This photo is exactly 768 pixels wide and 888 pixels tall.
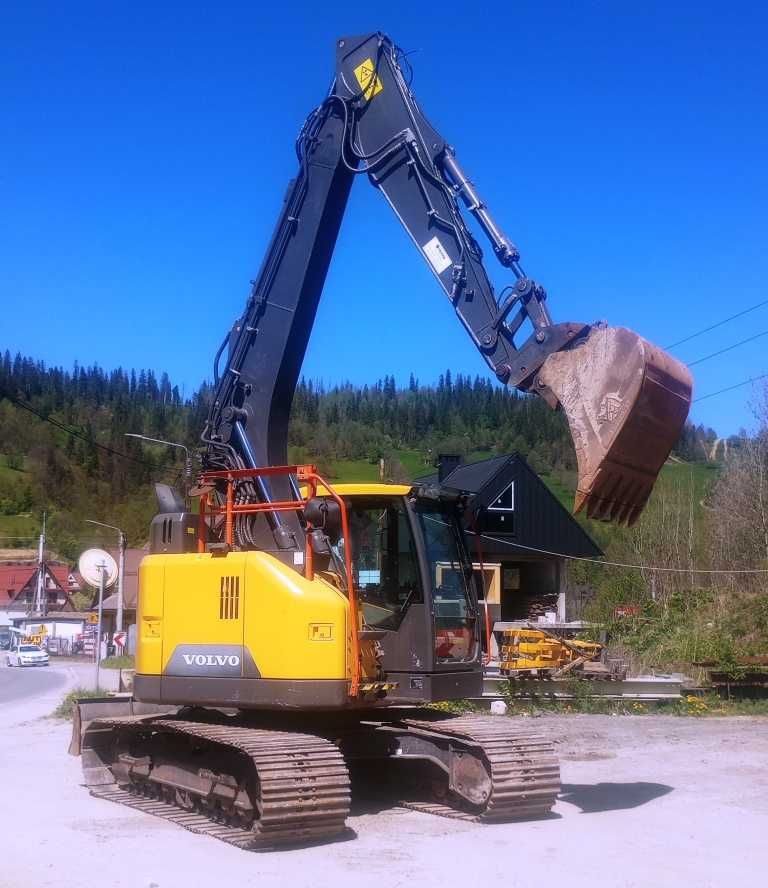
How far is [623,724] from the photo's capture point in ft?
60.0

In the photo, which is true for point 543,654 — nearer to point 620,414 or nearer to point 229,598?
point 229,598

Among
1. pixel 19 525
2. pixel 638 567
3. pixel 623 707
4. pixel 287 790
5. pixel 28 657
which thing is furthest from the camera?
pixel 19 525

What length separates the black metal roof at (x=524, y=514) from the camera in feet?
130

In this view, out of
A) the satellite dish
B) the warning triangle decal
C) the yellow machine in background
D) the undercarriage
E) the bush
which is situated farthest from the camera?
the warning triangle decal

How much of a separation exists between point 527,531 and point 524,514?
26.2 inches

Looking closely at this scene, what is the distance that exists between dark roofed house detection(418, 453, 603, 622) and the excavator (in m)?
27.6

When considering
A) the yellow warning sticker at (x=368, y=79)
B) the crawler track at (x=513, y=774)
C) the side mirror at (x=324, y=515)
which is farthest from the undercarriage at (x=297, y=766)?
the yellow warning sticker at (x=368, y=79)

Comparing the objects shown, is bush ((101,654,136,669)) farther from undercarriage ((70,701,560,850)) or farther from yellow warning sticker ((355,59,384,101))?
yellow warning sticker ((355,59,384,101))

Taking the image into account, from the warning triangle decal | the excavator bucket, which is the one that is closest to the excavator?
the excavator bucket

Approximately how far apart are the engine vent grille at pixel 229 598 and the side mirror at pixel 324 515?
42.2 inches

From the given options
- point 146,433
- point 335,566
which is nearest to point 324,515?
point 335,566

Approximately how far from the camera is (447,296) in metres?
9.62

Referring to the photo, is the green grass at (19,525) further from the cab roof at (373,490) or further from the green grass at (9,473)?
the cab roof at (373,490)

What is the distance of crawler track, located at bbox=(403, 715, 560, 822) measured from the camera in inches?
368
